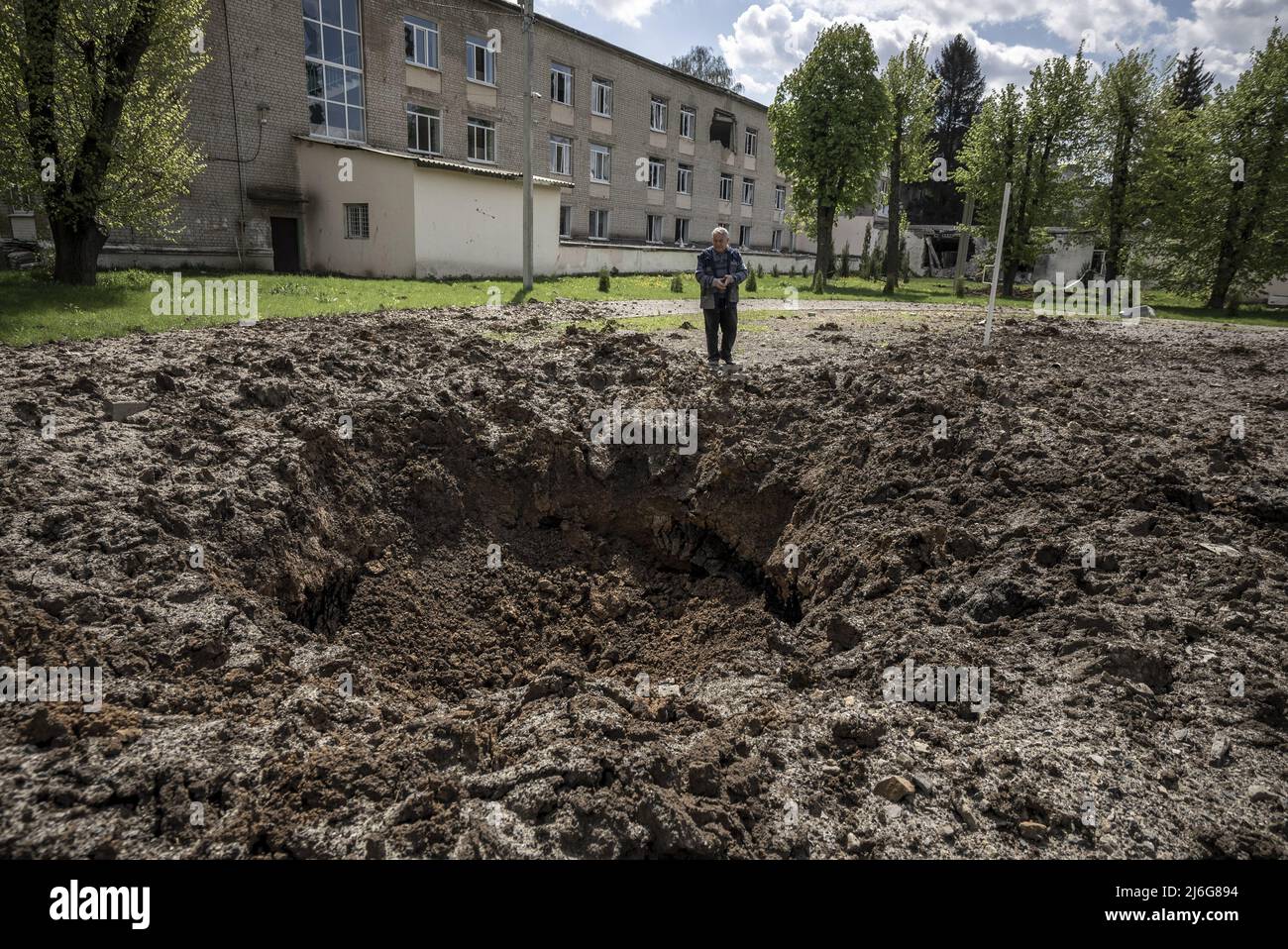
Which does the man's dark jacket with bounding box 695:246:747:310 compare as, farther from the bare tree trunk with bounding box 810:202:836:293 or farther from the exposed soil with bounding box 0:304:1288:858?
the bare tree trunk with bounding box 810:202:836:293

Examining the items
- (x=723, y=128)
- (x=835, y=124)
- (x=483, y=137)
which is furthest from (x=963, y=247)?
(x=723, y=128)

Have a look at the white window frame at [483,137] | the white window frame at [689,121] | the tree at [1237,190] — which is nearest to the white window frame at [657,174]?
the white window frame at [689,121]

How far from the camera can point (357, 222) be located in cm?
2253

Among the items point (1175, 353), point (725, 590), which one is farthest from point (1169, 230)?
point (725, 590)

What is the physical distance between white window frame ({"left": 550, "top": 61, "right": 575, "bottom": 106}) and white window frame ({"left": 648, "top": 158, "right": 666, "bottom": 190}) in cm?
609

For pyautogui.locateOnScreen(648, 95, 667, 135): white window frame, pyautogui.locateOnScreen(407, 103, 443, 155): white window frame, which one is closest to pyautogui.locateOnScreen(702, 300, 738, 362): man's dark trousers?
pyautogui.locateOnScreen(407, 103, 443, 155): white window frame

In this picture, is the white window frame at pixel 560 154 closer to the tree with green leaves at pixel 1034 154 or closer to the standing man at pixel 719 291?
the tree with green leaves at pixel 1034 154

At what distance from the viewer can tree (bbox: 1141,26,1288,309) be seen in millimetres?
22250

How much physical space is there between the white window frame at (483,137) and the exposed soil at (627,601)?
22557 mm

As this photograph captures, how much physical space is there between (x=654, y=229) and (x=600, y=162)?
16.6 ft

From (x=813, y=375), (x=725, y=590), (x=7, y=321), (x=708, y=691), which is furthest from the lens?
(x=7, y=321)

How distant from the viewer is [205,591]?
428 centimetres

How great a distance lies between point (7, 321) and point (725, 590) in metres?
10.1
